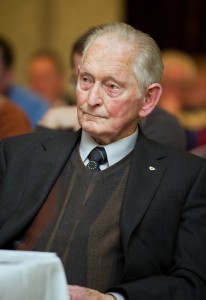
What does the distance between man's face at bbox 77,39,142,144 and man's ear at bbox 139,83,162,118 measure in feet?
0.28

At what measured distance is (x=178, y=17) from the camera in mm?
8734

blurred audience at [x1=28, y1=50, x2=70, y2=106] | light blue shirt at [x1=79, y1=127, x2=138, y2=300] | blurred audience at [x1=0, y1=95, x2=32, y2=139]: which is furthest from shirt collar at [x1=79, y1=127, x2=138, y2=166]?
blurred audience at [x1=28, y1=50, x2=70, y2=106]

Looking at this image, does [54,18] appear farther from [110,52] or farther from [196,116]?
[110,52]

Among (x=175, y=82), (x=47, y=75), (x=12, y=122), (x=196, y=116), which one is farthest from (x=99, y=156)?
(x=47, y=75)

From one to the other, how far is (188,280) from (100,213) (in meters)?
0.38

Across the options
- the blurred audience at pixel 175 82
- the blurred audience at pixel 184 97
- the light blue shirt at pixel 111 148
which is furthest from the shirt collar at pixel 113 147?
the blurred audience at pixel 175 82

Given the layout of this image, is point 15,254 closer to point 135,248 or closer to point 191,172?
point 135,248

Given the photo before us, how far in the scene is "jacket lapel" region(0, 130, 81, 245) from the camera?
294cm

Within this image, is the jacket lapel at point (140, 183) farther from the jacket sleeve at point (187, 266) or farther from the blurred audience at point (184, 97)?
the blurred audience at point (184, 97)

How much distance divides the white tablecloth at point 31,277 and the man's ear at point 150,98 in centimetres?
88

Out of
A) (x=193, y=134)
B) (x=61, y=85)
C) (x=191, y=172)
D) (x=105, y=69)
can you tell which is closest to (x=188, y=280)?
(x=191, y=172)

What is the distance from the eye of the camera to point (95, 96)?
2945 mm

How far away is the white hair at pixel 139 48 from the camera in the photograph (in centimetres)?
298

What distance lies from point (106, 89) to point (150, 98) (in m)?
0.21
